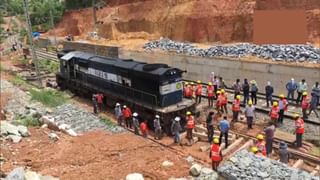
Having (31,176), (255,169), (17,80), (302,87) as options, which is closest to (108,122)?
(31,176)

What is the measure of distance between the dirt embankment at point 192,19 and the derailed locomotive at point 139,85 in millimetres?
11246

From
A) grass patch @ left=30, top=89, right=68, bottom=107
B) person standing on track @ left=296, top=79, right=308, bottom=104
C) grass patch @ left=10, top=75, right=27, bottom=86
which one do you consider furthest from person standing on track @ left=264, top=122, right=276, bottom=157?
grass patch @ left=10, top=75, right=27, bottom=86

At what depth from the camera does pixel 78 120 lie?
2027cm

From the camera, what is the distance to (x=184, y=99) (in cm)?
1988

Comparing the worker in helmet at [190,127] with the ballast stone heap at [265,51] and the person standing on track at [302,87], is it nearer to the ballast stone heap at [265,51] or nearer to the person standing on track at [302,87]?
the person standing on track at [302,87]

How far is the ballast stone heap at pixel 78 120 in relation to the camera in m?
18.8

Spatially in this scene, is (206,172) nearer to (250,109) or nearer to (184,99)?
(250,109)

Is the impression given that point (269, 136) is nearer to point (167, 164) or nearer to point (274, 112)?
point (274, 112)

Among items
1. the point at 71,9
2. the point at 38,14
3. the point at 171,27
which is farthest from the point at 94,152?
the point at 38,14

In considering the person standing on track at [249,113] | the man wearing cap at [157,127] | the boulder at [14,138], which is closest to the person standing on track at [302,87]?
the person standing on track at [249,113]

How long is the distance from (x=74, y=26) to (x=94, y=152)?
44378 mm

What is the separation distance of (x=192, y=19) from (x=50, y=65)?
50.3 ft

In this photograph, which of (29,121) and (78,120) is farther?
(78,120)

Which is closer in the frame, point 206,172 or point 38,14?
point 206,172
